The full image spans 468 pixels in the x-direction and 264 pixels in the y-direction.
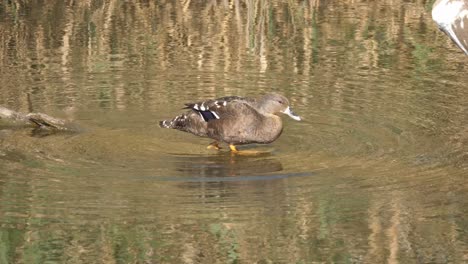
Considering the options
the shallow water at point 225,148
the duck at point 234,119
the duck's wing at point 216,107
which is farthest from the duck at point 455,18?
the duck's wing at point 216,107

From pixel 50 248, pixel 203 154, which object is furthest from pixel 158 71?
pixel 50 248

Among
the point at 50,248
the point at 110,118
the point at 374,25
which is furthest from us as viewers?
the point at 374,25

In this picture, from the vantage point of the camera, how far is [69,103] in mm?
10227

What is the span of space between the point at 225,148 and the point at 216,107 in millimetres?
329

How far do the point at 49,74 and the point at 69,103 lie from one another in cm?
95

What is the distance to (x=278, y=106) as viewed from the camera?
9.58 metres

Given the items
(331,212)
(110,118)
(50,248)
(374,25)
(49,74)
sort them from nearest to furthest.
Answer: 1. (50,248)
2. (331,212)
3. (110,118)
4. (49,74)
5. (374,25)

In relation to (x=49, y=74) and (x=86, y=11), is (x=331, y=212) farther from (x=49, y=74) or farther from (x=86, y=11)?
(x=86, y=11)

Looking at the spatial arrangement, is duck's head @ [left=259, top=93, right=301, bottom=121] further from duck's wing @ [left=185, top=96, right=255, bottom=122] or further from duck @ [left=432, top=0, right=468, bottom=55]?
duck @ [left=432, top=0, right=468, bottom=55]

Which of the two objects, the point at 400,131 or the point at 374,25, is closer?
the point at 400,131

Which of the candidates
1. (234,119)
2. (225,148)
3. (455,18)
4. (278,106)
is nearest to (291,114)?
(278,106)

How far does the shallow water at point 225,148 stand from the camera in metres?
→ 6.73

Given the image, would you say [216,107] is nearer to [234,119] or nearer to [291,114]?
[234,119]

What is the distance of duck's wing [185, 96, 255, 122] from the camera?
9.58 meters
